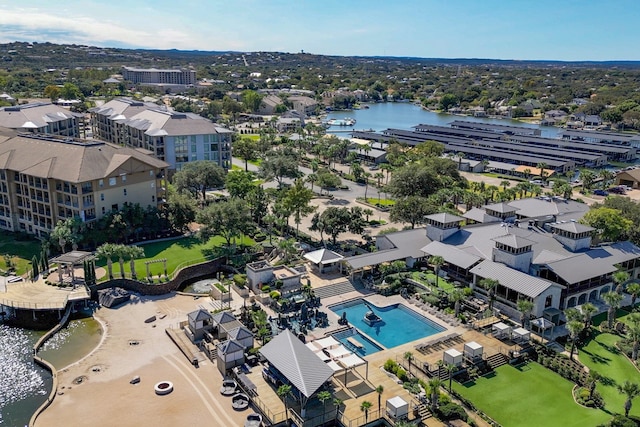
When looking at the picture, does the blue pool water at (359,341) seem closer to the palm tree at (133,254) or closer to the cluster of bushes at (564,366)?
the cluster of bushes at (564,366)

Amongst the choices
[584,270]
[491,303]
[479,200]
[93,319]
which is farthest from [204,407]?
[479,200]

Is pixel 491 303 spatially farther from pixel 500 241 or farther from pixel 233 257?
pixel 233 257

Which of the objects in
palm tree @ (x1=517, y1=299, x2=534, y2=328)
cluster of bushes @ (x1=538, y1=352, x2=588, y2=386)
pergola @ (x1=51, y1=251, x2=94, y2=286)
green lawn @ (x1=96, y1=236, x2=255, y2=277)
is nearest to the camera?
cluster of bushes @ (x1=538, y1=352, x2=588, y2=386)

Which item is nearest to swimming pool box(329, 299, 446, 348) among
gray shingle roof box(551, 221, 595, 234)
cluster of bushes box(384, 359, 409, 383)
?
cluster of bushes box(384, 359, 409, 383)

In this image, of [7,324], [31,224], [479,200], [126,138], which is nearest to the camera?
[7,324]

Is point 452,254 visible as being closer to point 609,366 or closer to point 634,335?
point 609,366

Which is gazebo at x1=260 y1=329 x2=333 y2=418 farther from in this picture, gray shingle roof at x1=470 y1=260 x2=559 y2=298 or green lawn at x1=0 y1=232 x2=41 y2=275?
green lawn at x1=0 y1=232 x2=41 y2=275

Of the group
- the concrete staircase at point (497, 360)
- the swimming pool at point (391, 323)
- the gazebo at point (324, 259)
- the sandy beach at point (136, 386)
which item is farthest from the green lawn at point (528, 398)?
the gazebo at point (324, 259)
